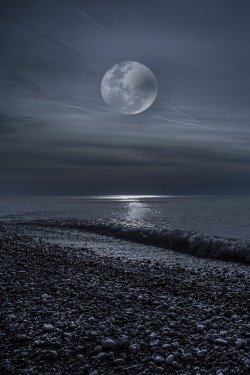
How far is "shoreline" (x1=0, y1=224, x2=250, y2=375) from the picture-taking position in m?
5.56

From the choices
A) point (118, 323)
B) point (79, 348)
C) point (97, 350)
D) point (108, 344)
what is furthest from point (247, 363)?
point (79, 348)

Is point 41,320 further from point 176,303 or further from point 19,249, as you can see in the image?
point 19,249

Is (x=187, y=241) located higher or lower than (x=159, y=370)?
lower

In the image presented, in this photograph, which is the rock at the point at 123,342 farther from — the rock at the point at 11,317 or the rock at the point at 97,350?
the rock at the point at 11,317

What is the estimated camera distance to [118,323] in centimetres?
727

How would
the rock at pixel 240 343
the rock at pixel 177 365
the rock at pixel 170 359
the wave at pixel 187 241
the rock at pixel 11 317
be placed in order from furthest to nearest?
the wave at pixel 187 241
the rock at pixel 11 317
the rock at pixel 240 343
the rock at pixel 170 359
the rock at pixel 177 365

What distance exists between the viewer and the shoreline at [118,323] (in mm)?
5562

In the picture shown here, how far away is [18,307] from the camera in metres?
7.70

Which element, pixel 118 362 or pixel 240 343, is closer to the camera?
pixel 118 362

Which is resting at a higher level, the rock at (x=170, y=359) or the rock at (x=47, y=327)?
the rock at (x=47, y=327)

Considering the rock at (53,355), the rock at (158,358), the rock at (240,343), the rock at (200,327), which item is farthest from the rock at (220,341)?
the rock at (53,355)

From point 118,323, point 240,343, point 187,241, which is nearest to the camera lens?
point 240,343

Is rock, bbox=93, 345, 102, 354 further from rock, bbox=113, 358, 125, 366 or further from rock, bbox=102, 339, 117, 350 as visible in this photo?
rock, bbox=113, 358, 125, 366

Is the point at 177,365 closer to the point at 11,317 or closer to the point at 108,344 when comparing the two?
the point at 108,344
